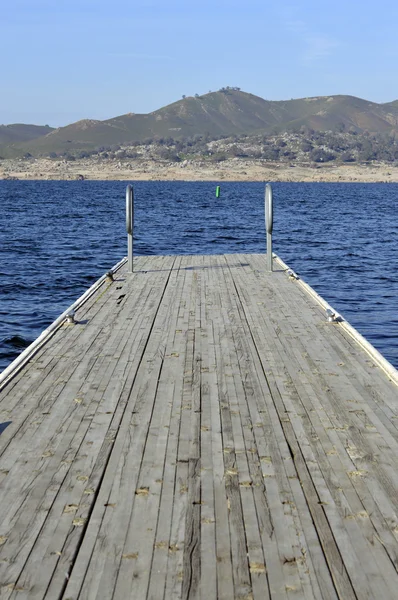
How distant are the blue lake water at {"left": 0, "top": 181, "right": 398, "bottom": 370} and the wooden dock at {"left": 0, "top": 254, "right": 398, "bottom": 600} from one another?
19.4ft

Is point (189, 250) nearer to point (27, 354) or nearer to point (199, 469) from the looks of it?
point (27, 354)

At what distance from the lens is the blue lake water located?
60.6ft

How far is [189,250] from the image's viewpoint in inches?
1321

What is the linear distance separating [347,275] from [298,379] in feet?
60.0

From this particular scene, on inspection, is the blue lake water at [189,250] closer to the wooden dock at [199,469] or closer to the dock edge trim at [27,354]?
the dock edge trim at [27,354]

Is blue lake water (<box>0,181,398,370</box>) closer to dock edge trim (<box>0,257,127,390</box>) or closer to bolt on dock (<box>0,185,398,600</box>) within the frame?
dock edge trim (<box>0,257,127,390</box>)

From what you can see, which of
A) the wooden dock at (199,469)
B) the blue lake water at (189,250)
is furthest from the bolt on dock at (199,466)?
the blue lake water at (189,250)

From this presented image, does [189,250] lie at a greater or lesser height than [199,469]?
lesser

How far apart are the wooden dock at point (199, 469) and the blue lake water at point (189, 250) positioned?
5923 mm

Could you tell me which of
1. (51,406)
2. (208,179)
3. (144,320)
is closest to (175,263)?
(144,320)

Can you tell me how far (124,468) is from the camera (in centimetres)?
552

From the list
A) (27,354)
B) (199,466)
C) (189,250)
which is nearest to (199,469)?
(199,466)

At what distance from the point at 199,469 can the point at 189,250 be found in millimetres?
28295

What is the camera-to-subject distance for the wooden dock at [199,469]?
4.18m
